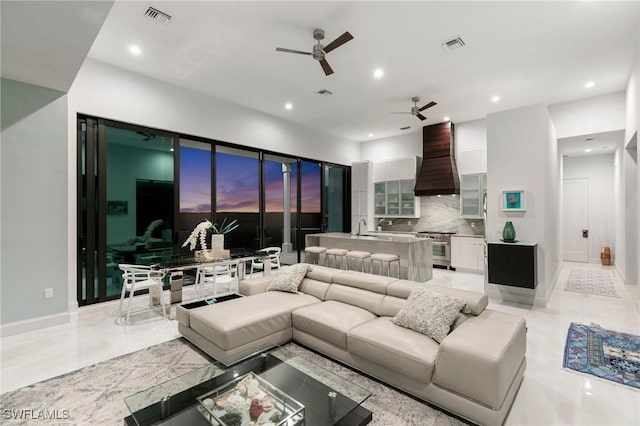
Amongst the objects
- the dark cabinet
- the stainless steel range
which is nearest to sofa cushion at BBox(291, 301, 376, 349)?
the dark cabinet

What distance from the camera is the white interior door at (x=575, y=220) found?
316 inches

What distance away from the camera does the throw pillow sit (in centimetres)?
368

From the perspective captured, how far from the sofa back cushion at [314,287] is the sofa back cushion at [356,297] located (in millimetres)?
70

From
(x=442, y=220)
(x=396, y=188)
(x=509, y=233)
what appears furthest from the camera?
(x=396, y=188)

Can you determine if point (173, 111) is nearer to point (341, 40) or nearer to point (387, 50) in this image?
point (341, 40)

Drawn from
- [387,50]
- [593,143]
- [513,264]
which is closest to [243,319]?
[387,50]

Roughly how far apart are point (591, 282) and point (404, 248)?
3.93 metres

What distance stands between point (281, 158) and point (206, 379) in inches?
228

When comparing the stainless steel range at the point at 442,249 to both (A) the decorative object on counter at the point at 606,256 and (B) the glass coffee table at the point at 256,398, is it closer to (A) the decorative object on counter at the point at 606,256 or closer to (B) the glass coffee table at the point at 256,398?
(A) the decorative object on counter at the point at 606,256

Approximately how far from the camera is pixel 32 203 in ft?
11.7

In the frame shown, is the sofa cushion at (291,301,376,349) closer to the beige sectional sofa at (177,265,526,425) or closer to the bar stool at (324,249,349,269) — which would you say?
the beige sectional sofa at (177,265,526,425)

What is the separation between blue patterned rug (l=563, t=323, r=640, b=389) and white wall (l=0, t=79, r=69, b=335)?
5811 millimetres

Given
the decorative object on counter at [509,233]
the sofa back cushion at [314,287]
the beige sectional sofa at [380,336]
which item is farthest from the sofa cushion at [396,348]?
the decorative object on counter at [509,233]

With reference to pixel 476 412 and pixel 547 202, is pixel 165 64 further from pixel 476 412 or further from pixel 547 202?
pixel 547 202
